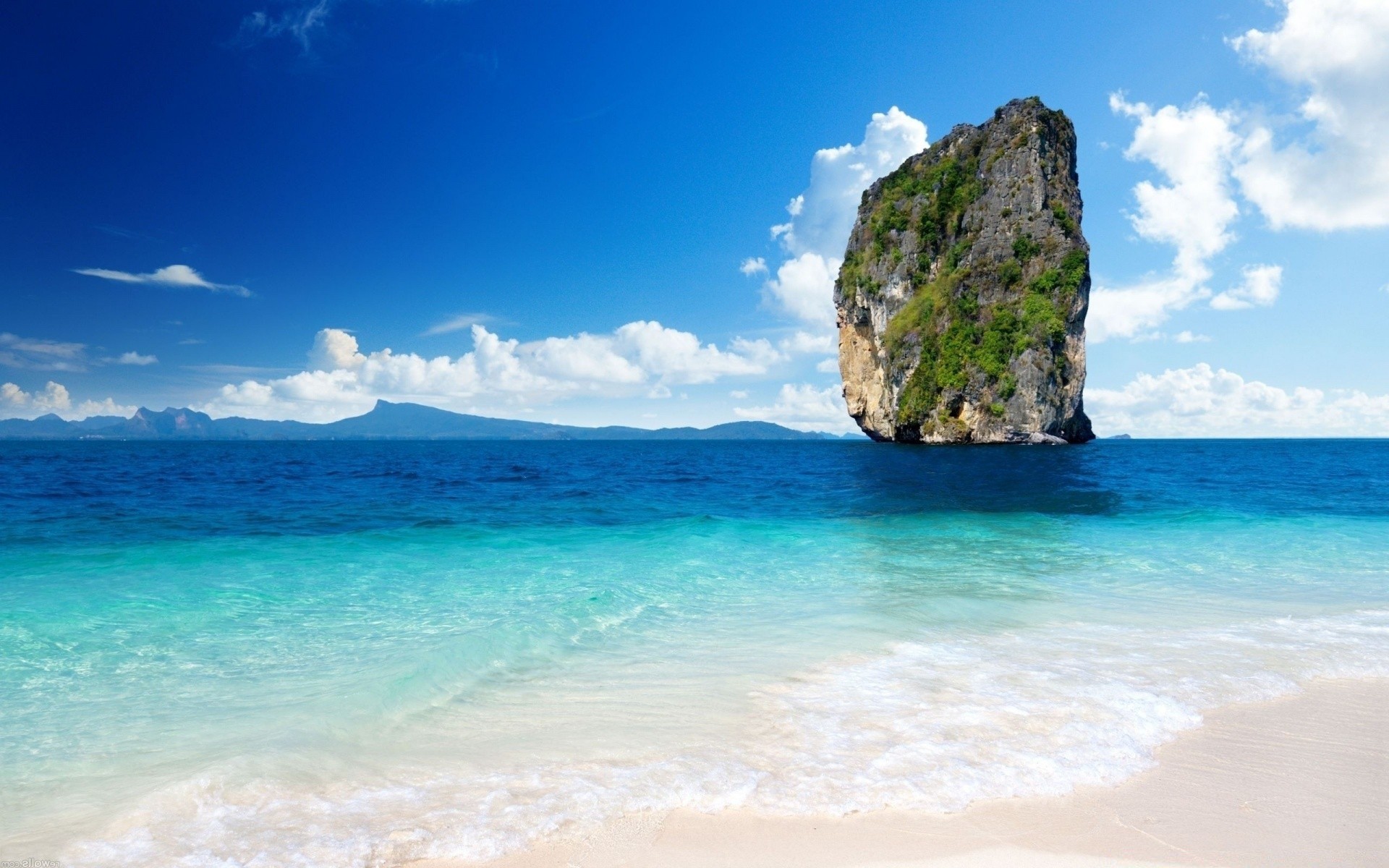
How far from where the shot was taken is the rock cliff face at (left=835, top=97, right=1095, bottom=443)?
66.4 m

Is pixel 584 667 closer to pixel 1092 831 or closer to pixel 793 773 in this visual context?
pixel 793 773

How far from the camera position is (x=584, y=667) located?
6438 millimetres

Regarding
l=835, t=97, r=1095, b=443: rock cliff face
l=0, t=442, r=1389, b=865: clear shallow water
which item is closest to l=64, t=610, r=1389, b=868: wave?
l=0, t=442, r=1389, b=865: clear shallow water

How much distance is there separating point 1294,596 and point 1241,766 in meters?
7.42

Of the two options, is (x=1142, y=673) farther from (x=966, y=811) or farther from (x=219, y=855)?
(x=219, y=855)

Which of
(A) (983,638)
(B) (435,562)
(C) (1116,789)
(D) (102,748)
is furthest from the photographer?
(B) (435,562)

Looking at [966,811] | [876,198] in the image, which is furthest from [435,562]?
[876,198]

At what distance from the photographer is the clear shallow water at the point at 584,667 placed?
3.85m

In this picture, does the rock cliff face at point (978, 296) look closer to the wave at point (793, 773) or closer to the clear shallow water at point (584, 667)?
the clear shallow water at point (584, 667)

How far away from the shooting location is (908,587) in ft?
32.7

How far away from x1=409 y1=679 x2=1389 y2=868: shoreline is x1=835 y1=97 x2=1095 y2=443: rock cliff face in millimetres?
68555

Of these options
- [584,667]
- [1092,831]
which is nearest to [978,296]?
[584,667]

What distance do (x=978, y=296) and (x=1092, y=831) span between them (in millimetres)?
75950

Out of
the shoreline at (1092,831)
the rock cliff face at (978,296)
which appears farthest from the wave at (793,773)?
the rock cliff face at (978,296)
